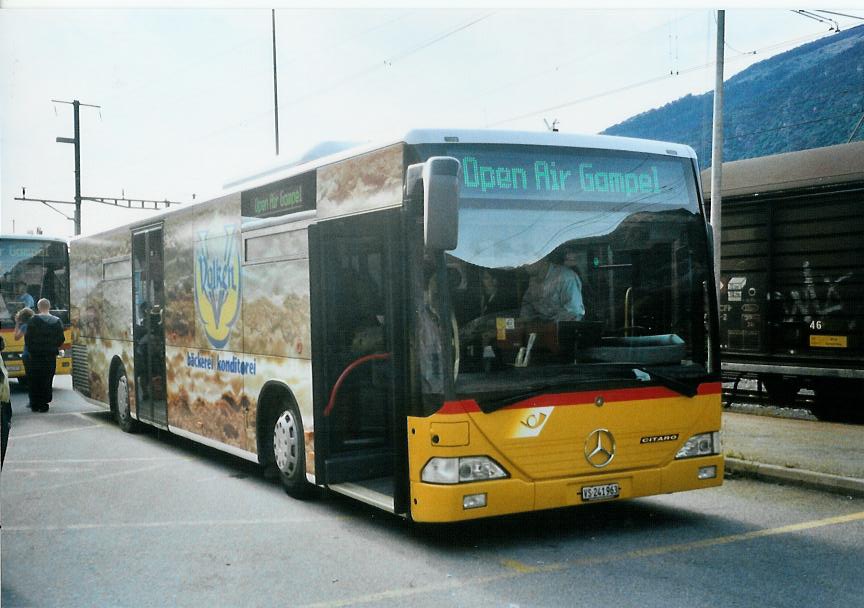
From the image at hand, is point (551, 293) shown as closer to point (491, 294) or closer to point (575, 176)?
point (491, 294)

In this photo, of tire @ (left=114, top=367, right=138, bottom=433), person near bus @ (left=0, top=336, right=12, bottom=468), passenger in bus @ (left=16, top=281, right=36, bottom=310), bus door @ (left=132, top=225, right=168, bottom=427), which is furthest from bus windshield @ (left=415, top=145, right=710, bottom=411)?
passenger in bus @ (left=16, top=281, right=36, bottom=310)

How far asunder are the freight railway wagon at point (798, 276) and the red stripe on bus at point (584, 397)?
5.84 meters

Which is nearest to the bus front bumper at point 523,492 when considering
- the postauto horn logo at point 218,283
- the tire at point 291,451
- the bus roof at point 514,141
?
the tire at point 291,451

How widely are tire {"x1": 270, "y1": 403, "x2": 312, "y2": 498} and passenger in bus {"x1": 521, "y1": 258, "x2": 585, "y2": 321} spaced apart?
2.44m

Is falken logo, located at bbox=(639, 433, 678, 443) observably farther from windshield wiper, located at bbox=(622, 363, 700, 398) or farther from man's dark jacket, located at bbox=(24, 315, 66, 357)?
man's dark jacket, located at bbox=(24, 315, 66, 357)

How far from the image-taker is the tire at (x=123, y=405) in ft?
40.5

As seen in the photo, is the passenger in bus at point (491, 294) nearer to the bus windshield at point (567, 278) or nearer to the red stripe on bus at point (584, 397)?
the bus windshield at point (567, 278)

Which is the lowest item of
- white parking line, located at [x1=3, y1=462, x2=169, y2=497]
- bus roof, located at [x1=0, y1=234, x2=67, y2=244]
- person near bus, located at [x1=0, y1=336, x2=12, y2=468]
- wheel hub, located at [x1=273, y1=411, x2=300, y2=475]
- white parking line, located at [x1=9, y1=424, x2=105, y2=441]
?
white parking line, located at [x1=3, y1=462, x2=169, y2=497]

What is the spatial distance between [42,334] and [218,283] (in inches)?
257

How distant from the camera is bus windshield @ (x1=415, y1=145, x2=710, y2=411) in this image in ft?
19.5

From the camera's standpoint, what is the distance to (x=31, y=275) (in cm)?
1702

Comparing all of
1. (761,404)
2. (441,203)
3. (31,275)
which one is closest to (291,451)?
(441,203)

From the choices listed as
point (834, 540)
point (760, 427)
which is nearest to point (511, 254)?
point (834, 540)

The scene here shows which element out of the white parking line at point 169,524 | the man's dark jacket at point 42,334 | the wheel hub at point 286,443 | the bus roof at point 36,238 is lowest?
the white parking line at point 169,524
